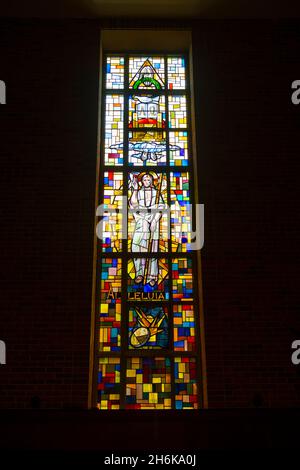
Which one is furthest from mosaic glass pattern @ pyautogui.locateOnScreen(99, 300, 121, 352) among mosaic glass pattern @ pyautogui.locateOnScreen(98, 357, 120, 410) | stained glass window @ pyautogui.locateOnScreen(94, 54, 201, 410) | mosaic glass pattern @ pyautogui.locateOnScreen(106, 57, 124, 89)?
mosaic glass pattern @ pyautogui.locateOnScreen(106, 57, 124, 89)

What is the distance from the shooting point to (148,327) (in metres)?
6.20

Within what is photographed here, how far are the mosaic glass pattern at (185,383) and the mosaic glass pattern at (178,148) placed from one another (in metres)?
2.29

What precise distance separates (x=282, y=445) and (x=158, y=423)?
3.12ft

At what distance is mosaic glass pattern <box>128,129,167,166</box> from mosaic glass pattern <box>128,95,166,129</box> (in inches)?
4.0

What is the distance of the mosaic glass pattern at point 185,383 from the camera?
5.91 metres

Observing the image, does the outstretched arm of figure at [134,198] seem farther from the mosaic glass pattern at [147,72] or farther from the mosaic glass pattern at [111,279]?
the mosaic glass pattern at [147,72]

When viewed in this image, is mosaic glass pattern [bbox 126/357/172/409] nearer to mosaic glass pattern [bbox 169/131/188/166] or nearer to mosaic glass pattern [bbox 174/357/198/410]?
mosaic glass pattern [bbox 174/357/198/410]

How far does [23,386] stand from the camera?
5.66 meters

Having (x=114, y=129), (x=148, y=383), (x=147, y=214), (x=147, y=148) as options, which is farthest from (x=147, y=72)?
(x=148, y=383)

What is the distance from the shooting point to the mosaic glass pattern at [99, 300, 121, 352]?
6.13m
